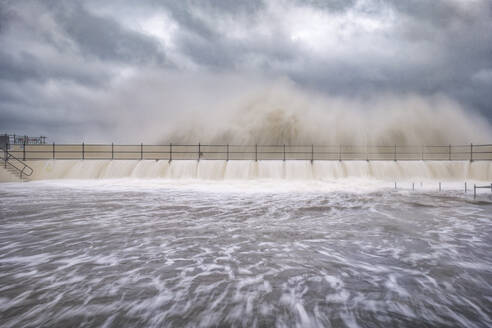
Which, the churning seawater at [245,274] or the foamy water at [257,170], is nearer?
the churning seawater at [245,274]

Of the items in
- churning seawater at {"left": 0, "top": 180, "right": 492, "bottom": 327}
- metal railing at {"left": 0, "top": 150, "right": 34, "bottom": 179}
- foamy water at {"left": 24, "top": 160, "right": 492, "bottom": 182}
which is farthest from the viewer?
foamy water at {"left": 24, "top": 160, "right": 492, "bottom": 182}

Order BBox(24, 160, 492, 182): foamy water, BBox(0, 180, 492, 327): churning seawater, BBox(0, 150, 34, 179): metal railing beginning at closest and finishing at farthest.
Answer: BBox(0, 180, 492, 327): churning seawater → BBox(0, 150, 34, 179): metal railing → BBox(24, 160, 492, 182): foamy water

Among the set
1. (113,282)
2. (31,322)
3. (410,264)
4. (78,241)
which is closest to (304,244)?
(410,264)

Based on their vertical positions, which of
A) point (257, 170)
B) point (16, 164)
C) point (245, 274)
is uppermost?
point (16, 164)

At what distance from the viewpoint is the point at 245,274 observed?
216 centimetres

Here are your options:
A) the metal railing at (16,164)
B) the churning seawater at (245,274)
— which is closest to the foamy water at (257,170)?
the metal railing at (16,164)

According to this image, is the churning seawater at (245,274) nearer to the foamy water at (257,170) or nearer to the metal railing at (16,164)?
the foamy water at (257,170)

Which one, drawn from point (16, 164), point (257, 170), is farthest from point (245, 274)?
point (16, 164)

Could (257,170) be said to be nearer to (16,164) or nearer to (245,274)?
(245,274)

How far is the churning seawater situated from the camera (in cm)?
157

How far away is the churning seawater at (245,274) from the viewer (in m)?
1.57

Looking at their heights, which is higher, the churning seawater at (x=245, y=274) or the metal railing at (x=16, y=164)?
the metal railing at (x=16, y=164)

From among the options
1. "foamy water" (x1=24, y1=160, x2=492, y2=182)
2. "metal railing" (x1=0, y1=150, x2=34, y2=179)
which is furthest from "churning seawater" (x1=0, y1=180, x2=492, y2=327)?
"metal railing" (x1=0, y1=150, x2=34, y2=179)

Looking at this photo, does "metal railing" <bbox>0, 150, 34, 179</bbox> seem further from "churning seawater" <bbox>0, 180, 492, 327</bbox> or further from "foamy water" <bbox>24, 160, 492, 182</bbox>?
"churning seawater" <bbox>0, 180, 492, 327</bbox>
